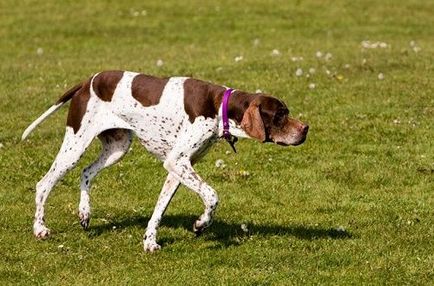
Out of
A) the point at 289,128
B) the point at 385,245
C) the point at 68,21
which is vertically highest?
the point at 289,128

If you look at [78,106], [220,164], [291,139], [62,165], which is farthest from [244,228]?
[220,164]

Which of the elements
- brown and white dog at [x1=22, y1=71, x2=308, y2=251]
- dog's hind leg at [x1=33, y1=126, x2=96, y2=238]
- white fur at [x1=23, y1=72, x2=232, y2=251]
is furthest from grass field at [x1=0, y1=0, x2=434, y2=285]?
brown and white dog at [x1=22, y1=71, x2=308, y2=251]

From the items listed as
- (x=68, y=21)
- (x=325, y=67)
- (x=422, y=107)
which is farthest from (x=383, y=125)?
(x=68, y=21)

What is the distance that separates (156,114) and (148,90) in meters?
0.30

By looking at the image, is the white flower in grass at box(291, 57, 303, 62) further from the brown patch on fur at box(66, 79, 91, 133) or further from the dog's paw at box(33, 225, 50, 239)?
the dog's paw at box(33, 225, 50, 239)

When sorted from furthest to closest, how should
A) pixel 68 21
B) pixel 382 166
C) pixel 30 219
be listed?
pixel 68 21 → pixel 382 166 → pixel 30 219

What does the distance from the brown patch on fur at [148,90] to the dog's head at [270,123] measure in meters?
1.11

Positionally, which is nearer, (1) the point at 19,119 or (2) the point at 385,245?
(2) the point at 385,245

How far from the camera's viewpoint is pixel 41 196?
10.9 metres

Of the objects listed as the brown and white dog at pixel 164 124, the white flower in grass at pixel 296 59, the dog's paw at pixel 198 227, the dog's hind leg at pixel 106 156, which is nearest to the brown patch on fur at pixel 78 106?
the brown and white dog at pixel 164 124

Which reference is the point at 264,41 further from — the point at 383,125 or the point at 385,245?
the point at 385,245

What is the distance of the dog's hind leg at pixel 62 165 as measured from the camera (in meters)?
10.8

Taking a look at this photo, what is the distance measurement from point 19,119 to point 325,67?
706 centimetres

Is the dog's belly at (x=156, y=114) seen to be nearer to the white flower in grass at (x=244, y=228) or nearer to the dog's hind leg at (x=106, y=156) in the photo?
the dog's hind leg at (x=106, y=156)
